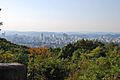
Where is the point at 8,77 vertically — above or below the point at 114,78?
above

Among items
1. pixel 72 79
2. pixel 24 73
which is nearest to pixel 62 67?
pixel 72 79

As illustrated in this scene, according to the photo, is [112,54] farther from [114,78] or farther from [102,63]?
[114,78]

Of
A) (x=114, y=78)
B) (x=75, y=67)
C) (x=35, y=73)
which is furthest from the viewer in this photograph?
(x=75, y=67)

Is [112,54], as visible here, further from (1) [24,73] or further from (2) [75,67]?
(1) [24,73]

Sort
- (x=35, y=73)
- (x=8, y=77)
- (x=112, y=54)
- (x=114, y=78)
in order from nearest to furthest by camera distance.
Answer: (x=8, y=77), (x=114, y=78), (x=112, y=54), (x=35, y=73)

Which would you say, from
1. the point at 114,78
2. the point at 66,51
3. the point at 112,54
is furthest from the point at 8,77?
the point at 66,51

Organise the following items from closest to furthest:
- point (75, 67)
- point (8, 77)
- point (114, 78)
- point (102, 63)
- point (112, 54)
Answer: point (8, 77) → point (114, 78) → point (102, 63) → point (112, 54) → point (75, 67)

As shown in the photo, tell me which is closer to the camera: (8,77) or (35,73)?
(8,77)

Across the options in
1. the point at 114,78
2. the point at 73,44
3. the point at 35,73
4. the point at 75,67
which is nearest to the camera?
the point at 114,78

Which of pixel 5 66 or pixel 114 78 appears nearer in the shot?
pixel 5 66
